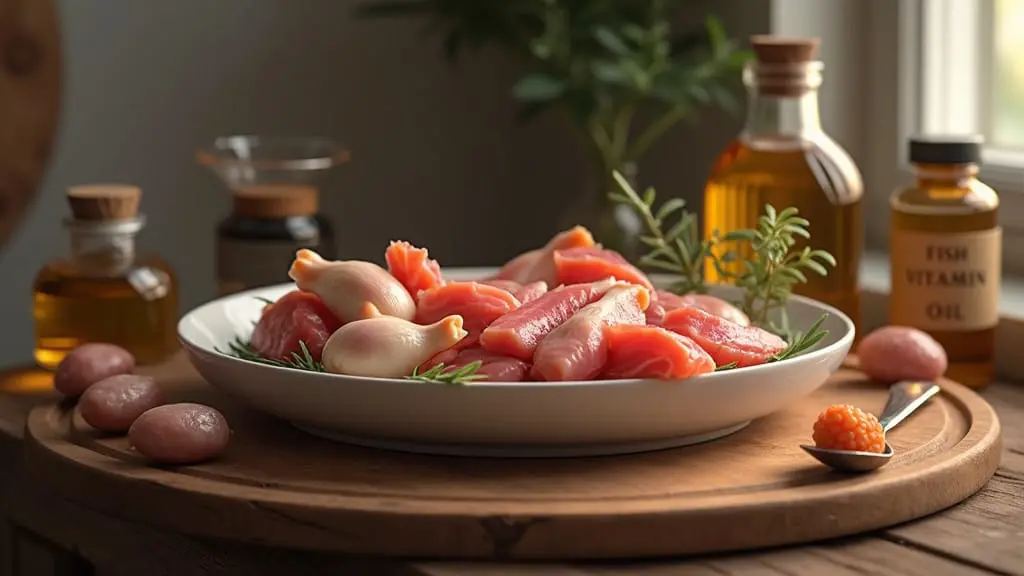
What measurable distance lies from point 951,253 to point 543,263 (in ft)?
1.20

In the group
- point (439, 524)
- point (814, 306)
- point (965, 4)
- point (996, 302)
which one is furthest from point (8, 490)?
point (965, 4)

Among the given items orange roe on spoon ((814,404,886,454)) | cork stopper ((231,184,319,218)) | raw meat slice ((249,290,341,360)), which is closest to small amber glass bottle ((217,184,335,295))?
cork stopper ((231,184,319,218))

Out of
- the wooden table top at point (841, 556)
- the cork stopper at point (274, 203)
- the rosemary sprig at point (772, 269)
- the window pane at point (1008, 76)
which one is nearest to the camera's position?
the wooden table top at point (841, 556)

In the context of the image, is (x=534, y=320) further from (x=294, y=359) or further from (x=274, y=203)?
(x=274, y=203)

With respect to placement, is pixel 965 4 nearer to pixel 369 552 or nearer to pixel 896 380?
pixel 896 380

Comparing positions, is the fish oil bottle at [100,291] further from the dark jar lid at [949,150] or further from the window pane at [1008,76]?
the window pane at [1008,76]

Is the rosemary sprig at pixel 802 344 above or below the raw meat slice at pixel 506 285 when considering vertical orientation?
below

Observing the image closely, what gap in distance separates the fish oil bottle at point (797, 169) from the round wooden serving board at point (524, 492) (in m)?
0.28

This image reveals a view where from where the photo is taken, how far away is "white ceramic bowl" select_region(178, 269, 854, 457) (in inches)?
36.5

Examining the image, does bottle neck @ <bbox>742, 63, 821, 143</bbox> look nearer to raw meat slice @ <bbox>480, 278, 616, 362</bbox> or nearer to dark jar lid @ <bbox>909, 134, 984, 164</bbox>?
dark jar lid @ <bbox>909, 134, 984, 164</bbox>

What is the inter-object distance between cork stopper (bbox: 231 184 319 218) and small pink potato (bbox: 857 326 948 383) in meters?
0.60

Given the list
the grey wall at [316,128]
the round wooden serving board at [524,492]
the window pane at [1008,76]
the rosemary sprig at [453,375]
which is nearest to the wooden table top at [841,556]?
the round wooden serving board at [524,492]

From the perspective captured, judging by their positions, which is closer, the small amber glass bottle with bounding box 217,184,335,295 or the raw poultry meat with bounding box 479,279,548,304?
the raw poultry meat with bounding box 479,279,548,304

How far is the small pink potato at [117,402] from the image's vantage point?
3.51 feet
